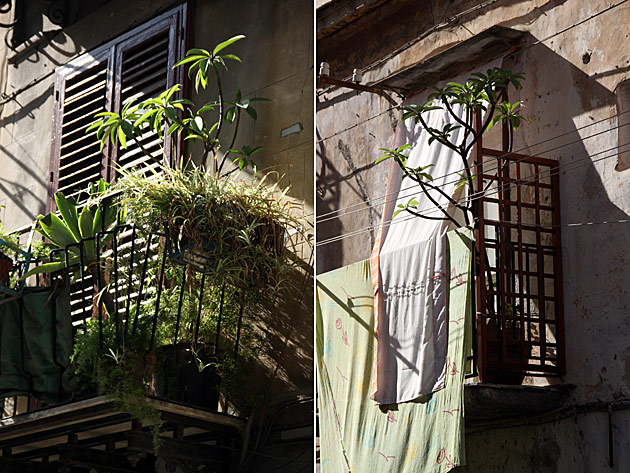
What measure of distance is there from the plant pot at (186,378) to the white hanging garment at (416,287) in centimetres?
90

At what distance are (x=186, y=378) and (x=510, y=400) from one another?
126cm

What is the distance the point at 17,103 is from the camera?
3932 mm

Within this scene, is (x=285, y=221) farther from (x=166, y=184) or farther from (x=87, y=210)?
(x=87, y=210)

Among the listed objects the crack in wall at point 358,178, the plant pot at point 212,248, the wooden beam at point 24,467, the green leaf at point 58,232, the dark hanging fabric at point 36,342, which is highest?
the crack in wall at point 358,178

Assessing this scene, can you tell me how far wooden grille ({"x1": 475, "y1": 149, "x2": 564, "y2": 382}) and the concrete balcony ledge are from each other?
A: 70 mm

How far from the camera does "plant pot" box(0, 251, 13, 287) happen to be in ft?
11.3

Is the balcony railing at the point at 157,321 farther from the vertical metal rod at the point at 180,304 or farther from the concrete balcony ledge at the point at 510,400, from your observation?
the concrete balcony ledge at the point at 510,400

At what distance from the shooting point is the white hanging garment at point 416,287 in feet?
11.8

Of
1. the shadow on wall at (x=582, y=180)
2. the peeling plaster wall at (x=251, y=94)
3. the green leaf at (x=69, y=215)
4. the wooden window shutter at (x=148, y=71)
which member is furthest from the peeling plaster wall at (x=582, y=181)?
the green leaf at (x=69, y=215)

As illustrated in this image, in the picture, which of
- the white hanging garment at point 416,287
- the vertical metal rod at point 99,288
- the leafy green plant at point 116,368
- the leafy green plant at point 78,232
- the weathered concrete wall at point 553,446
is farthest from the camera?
the white hanging garment at point 416,287

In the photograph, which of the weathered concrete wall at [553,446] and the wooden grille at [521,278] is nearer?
the weathered concrete wall at [553,446]

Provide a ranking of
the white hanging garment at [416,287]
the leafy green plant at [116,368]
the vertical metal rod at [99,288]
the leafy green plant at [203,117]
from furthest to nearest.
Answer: the white hanging garment at [416,287] < the leafy green plant at [203,117] < the vertical metal rod at [99,288] < the leafy green plant at [116,368]

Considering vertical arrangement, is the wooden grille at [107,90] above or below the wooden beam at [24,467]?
above

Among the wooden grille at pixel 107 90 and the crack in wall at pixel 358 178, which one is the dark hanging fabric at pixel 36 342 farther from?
the crack in wall at pixel 358 178
